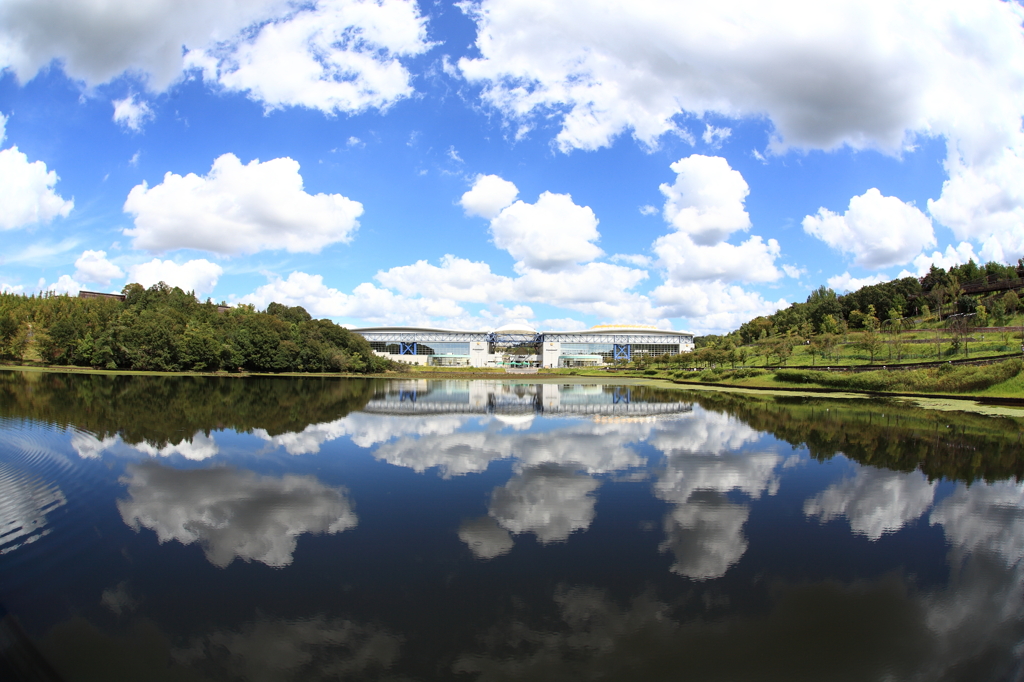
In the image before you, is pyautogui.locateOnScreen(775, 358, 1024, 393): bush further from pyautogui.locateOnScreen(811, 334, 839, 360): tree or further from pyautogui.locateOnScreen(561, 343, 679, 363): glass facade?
pyautogui.locateOnScreen(561, 343, 679, 363): glass facade

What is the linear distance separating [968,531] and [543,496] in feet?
24.6

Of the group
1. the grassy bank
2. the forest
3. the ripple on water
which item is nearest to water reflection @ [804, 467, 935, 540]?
the ripple on water

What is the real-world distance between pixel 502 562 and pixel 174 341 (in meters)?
63.8

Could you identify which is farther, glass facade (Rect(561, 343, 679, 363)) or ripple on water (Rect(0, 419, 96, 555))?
glass facade (Rect(561, 343, 679, 363))

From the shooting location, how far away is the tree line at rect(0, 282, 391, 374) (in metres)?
58.3

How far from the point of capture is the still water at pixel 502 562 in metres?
5.20

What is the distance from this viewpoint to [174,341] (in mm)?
58500

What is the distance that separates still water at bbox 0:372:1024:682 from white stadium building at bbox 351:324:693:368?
284 feet

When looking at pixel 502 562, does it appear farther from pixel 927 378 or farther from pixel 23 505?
pixel 927 378

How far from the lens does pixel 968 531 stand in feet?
29.6

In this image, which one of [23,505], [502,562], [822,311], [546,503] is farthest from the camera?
[822,311]

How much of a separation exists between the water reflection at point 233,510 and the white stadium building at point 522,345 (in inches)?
3504

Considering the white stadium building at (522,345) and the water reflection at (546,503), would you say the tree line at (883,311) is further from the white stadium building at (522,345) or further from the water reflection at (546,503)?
the water reflection at (546,503)

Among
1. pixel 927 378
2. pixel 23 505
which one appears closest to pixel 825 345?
pixel 927 378
